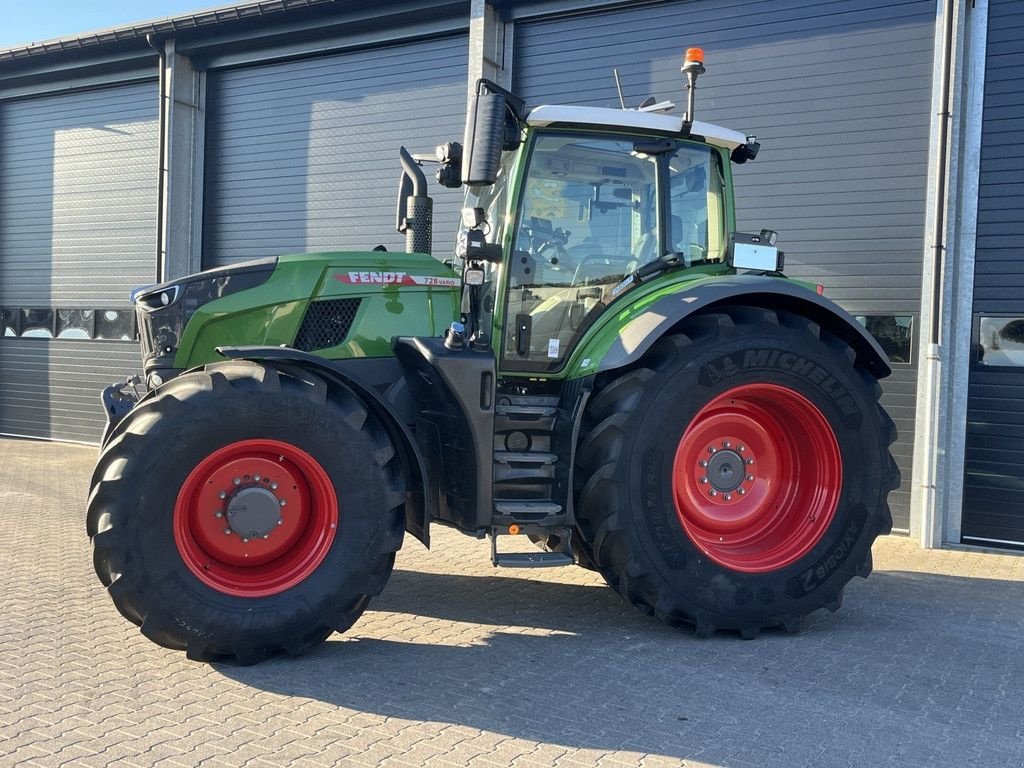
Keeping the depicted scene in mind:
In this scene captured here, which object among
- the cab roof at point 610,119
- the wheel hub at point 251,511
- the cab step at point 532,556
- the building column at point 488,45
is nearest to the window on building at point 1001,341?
the cab roof at point 610,119

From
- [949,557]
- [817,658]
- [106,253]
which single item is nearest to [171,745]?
[817,658]

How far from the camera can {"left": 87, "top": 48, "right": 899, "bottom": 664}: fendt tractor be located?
3.85 meters

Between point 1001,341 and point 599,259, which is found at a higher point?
point 599,259

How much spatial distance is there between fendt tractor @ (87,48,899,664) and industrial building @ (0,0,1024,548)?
2840 millimetres

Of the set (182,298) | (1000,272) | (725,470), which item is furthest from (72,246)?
(1000,272)

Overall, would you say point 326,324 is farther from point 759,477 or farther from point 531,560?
point 759,477

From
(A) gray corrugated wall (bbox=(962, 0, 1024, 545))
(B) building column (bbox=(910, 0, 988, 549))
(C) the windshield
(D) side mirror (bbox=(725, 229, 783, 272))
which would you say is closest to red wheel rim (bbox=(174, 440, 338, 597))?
(C) the windshield

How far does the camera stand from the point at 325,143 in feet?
35.3

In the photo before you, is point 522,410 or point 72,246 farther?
point 72,246

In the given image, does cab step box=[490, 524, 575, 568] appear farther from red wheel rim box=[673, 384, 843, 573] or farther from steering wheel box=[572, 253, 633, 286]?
steering wheel box=[572, 253, 633, 286]

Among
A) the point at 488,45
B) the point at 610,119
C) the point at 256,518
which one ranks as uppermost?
the point at 488,45

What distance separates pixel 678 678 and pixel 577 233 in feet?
7.46

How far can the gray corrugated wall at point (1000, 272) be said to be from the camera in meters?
7.04

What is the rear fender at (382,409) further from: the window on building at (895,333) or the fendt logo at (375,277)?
the window on building at (895,333)
